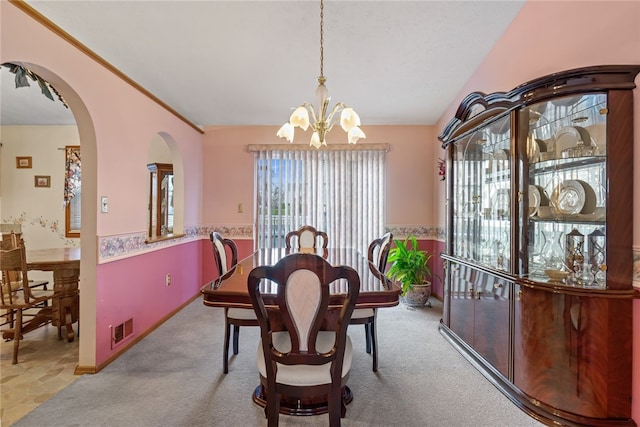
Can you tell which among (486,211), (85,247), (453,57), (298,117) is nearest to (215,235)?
(85,247)

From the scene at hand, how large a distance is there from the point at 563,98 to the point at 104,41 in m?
3.32

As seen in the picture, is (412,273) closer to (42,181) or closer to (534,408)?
(534,408)

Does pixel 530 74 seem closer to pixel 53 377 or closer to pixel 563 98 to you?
pixel 563 98

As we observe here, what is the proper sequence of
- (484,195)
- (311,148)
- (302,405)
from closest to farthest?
(302,405), (484,195), (311,148)

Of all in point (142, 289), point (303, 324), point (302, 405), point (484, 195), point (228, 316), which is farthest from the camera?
point (142, 289)

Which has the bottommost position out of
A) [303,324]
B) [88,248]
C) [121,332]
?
[121,332]

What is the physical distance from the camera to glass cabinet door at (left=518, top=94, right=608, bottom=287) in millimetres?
1820

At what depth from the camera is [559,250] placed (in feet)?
6.66

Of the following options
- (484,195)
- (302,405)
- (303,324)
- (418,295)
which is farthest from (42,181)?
(484,195)

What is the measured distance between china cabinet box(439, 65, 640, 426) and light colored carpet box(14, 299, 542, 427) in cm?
29

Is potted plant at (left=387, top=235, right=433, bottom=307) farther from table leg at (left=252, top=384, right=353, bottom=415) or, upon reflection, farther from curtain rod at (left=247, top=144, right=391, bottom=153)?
table leg at (left=252, top=384, right=353, bottom=415)

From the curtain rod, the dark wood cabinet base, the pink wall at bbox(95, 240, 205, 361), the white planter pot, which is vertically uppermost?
the curtain rod

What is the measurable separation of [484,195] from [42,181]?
5.81 m

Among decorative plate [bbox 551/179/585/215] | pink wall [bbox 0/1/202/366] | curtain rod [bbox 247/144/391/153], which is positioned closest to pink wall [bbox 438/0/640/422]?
decorative plate [bbox 551/179/585/215]
